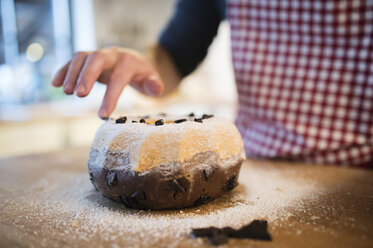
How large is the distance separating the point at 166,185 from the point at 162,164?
0.15ft

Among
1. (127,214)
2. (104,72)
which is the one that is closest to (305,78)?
(104,72)

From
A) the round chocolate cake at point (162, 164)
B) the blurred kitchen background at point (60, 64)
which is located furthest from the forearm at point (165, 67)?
the blurred kitchen background at point (60, 64)

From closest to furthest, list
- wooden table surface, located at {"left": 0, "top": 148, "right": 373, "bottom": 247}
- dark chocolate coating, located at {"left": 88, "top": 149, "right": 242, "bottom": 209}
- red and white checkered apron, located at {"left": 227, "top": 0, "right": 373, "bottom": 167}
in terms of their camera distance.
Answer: wooden table surface, located at {"left": 0, "top": 148, "right": 373, "bottom": 247}, dark chocolate coating, located at {"left": 88, "top": 149, "right": 242, "bottom": 209}, red and white checkered apron, located at {"left": 227, "top": 0, "right": 373, "bottom": 167}

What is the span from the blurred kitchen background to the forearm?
1400mm

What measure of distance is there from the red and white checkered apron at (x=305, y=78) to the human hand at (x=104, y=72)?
47cm

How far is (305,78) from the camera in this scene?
1.29m

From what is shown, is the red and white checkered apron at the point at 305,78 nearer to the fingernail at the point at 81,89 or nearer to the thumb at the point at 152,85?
the thumb at the point at 152,85

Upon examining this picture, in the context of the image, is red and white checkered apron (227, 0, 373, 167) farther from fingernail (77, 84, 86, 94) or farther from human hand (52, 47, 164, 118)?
fingernail (77, 84, 86, 94)

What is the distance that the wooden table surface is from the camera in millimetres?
583

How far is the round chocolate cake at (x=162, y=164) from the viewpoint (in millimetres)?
717

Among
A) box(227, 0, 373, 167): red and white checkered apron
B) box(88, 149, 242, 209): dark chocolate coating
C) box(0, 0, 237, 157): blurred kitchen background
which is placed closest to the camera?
box(88, 149, 242, 209): dark chocolate coating

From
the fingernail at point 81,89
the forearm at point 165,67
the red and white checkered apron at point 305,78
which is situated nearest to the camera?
the fingernail at point 81,89

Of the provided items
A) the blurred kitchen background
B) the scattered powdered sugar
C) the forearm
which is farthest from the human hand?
the blurred kitchen background

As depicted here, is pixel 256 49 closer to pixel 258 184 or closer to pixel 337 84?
pixel 337 84
